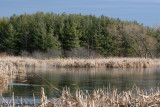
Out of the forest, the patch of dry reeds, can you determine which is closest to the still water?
the patch of dry reeds

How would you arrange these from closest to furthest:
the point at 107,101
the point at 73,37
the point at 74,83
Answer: the point at 107,101
the point at 74,83
the point at 73,37

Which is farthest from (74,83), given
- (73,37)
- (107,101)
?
(73,37)

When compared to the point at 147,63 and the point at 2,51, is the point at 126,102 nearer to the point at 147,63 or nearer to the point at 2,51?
the point at 147,63

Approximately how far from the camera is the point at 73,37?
5038 centimetres

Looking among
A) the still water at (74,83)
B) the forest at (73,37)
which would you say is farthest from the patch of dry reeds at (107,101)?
the forest at (73,37)

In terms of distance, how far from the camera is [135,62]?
30.1 m

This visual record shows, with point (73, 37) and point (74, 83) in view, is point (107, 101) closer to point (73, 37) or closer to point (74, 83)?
point (74, 83)

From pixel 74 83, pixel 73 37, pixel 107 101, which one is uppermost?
pixel 73 37

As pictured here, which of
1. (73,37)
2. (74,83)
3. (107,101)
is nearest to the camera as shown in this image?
(107,101)

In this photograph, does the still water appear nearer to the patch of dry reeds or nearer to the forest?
the patch of dry reeds

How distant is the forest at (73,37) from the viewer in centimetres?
4900

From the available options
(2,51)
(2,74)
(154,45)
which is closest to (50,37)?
(2,51)

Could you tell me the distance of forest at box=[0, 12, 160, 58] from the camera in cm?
4900

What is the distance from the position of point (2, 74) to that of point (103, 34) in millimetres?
39163
